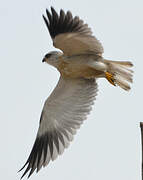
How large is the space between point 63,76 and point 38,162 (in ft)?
4.80

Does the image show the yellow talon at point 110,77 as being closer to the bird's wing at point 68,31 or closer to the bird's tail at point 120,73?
the bird's tail at point 120,73

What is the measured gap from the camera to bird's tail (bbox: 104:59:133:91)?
22.6ft

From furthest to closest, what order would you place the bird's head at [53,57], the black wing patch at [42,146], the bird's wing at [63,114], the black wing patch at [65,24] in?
the bird's wing at [63,114] < the black wing patch at [42,146] < the bird's head at [53,57] < the black wing patch at [65,24]

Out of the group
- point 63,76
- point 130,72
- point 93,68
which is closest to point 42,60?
point 63,76

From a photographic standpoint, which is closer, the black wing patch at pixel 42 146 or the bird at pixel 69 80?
the bird at pixel 69 80

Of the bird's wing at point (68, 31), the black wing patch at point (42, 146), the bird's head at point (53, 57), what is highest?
the bird's wing at point (68, 31)

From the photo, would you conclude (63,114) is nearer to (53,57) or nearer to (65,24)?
(53,57)

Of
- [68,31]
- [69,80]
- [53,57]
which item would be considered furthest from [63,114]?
[68,31]

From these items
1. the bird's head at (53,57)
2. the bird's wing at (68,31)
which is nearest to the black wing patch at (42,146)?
the bird's head at (53,57)

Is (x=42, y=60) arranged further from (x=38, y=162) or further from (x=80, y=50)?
(x=38, y=162)

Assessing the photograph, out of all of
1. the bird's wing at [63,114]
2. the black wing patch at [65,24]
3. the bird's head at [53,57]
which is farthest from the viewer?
the bird's wing at [63,114]

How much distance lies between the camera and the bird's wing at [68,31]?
21.2ft

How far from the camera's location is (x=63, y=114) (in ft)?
24.5

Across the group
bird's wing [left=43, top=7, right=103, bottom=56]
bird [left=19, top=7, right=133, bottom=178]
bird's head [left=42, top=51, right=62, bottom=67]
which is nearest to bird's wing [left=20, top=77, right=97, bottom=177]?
bird [left=19, top=7, right=133, bottom=178]
